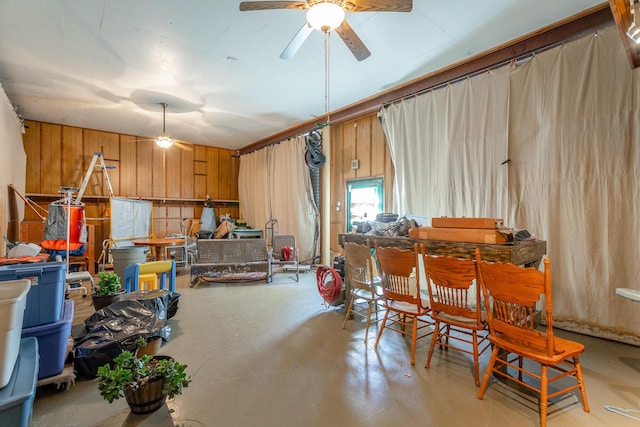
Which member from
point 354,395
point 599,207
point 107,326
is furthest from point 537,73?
point 107,326

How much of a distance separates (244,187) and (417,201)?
5.83 m

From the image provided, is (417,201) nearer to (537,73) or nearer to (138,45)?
(537,73)

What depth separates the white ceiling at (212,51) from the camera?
2.89 meters

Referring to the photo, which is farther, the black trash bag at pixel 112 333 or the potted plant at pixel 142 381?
the black trash bag at pixel 112 333

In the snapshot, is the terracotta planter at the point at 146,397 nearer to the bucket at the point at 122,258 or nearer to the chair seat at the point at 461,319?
the chair seat at the point at 461,319

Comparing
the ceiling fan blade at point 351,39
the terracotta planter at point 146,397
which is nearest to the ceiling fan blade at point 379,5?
the ceiling fan blade at point 351,39

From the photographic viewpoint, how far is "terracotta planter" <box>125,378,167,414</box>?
1675mm

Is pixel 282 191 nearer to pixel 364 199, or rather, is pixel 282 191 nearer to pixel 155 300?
pixel 364 199

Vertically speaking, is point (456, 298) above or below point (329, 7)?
below

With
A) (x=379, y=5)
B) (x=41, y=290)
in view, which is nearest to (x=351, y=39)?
(x=379, y=5)

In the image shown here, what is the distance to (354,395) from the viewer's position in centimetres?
198

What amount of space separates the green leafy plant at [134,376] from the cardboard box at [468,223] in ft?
7.07

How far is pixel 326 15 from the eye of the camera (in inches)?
88.4

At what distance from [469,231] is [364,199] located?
3.25 metres
